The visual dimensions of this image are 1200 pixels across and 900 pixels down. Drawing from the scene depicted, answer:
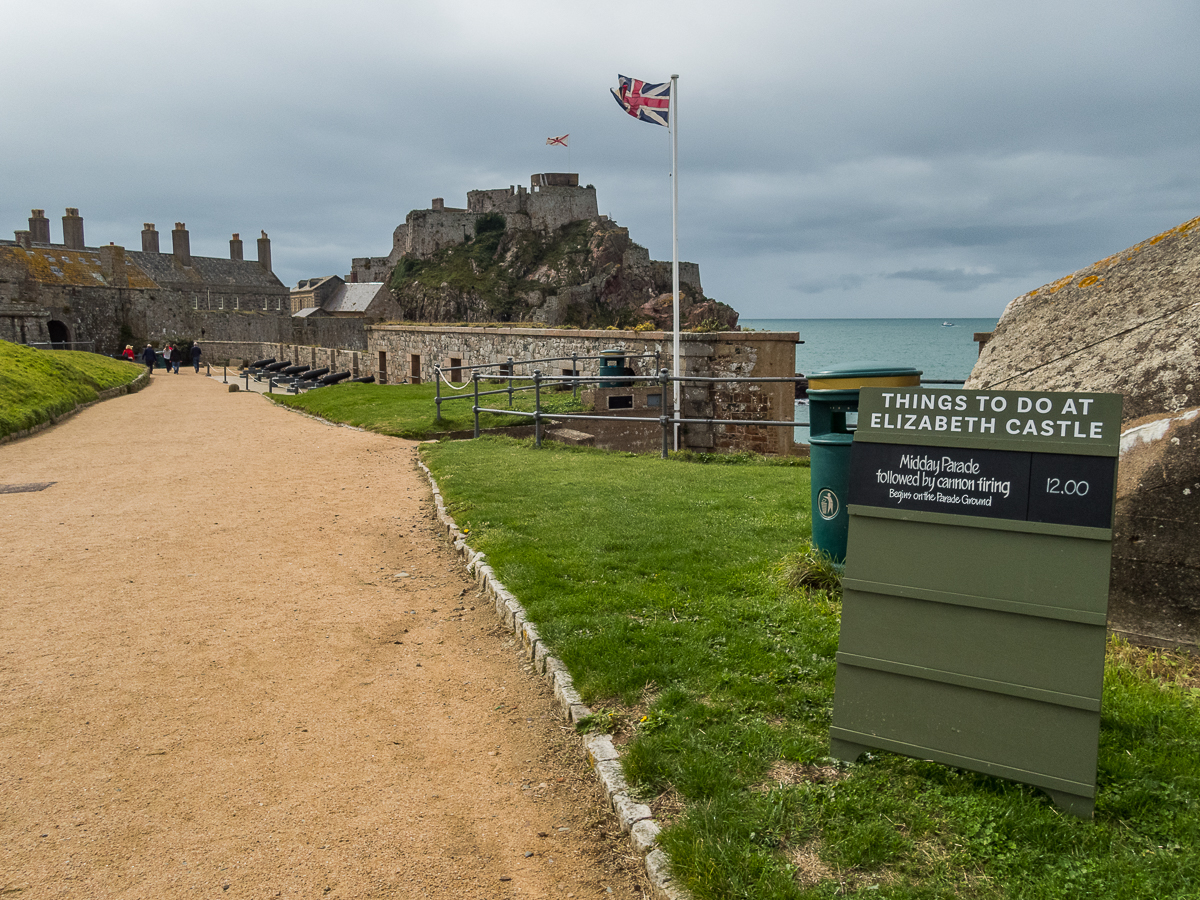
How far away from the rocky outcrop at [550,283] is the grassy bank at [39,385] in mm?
51003

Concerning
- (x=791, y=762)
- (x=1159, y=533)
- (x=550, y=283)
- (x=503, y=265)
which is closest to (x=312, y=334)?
(x=503, y=265)

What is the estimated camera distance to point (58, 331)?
5231 cm

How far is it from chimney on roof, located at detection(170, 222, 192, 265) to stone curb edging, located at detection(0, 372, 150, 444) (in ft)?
147

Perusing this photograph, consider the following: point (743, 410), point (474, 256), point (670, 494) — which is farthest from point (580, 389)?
point (474, 256)

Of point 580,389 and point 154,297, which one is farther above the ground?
point 154,297

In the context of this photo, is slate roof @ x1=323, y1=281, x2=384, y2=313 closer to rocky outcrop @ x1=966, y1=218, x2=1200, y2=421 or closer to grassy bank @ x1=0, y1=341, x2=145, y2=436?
grassy bank @ x1=0, y1=341, x2=145, y2=436

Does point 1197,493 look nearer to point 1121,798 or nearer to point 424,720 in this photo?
point 1121,798

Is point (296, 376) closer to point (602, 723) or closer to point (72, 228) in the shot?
point (602, 723)

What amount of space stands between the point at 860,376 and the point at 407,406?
53.8ft

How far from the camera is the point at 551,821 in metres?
3.40

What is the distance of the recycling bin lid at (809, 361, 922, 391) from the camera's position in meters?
5.24

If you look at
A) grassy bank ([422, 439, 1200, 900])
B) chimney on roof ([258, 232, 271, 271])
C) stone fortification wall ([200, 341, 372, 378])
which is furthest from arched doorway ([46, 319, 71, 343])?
grassy bank ([422, 439, 1200, 900])

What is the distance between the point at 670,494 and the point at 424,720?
16.1ft

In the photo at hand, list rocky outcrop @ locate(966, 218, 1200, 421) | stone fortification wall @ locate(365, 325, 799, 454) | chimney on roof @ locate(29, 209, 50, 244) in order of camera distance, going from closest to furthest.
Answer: rocky outcrop @ locate(966, 218, 1200, 421)
stone fortification wall @ locate(365, 325, 799, 454)
chimney on roof @ locate(29, 209, 50, 244)
